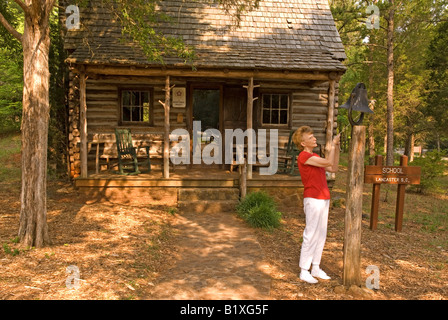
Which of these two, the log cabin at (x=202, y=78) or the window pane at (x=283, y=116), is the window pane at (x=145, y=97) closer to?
the log cabin at (x=202, y=78)

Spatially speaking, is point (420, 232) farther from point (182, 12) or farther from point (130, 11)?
point (182, 12)

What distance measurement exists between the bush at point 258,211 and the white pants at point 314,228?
245 cm

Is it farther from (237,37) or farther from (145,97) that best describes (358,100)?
(145,97)

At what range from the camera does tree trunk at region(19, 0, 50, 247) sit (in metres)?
5.11

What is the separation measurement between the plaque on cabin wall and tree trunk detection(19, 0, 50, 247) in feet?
18.2

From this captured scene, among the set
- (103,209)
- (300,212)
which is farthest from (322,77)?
(103,209)

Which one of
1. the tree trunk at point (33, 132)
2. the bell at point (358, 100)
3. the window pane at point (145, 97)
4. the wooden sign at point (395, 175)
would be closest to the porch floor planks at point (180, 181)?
the wooden sign at point (395, 175)

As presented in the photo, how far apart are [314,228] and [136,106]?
7.65m

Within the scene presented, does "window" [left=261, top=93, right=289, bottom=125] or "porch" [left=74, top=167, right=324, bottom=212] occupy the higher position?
A: "window" [left=261, top=93, right=289, bottom=125]

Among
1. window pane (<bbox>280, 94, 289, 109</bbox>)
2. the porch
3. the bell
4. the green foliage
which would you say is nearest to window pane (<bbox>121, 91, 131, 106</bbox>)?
the porch

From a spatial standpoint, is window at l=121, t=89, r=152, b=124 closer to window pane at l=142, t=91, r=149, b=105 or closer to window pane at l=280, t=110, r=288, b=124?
window pane at l=142, t=91, r=149, b=105

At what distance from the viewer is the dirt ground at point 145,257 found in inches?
160

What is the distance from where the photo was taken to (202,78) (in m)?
10.5

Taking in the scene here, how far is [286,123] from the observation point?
440 inches
